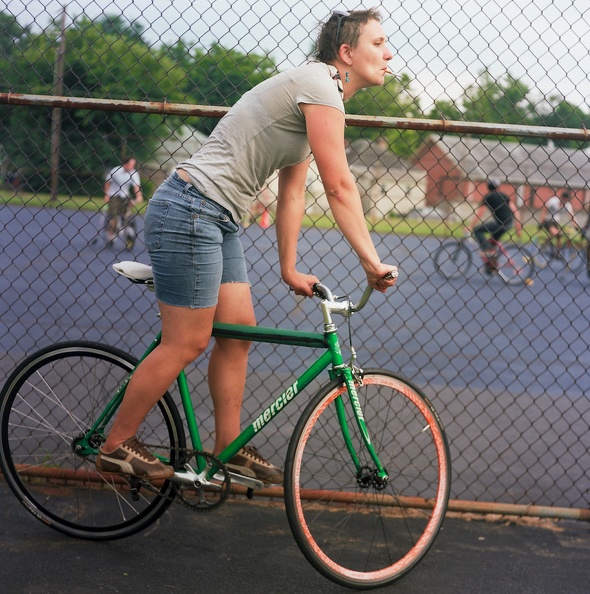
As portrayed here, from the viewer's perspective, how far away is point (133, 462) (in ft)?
10.8

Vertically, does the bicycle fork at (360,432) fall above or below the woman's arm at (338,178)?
below

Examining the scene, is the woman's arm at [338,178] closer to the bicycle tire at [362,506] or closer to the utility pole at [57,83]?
the bicycle tire at [362,506]

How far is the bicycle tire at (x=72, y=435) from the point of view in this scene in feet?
11.5

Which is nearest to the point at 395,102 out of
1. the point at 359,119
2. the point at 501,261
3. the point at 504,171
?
the point at 359,119

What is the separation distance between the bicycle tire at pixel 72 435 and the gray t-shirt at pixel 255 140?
83cm

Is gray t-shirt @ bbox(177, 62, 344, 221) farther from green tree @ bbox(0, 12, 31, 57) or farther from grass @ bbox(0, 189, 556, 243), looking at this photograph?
green tree @ bbox(0, 12, 31, 57)

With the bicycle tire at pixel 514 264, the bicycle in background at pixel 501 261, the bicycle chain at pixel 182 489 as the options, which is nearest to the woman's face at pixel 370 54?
the bicycle chain at pixel 182 489

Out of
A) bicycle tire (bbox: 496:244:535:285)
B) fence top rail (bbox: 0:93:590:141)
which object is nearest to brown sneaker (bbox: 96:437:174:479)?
fence top rail (bbox: 0:93:590:141)

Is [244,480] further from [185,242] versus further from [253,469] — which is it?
[185,242]

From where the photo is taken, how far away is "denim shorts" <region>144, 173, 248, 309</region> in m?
3.04

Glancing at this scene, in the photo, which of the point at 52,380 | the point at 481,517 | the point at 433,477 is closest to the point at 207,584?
the point at 52,380

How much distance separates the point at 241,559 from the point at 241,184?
1.52 meters

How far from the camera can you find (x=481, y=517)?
4051 mm

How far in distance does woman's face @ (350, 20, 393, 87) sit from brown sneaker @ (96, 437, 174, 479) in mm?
1637
